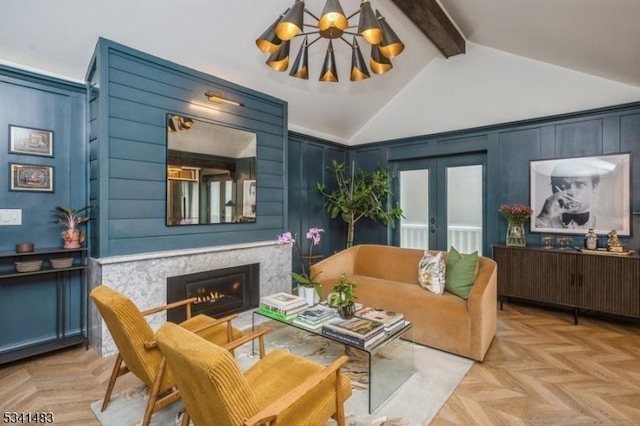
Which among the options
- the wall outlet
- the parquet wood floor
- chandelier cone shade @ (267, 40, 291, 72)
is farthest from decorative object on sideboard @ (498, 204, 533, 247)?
the wall outlet

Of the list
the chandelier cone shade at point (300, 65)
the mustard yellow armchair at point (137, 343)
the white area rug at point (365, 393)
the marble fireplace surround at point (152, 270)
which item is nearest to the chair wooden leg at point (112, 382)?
the white area rug at point (365, 393)

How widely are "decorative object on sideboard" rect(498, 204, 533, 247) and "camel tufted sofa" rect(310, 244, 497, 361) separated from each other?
4.35ft

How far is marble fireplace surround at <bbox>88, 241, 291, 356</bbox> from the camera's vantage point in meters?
2.77

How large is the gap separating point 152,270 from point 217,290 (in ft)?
2.51

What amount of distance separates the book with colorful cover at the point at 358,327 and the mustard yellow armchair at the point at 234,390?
1.42ft

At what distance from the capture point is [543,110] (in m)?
4.14

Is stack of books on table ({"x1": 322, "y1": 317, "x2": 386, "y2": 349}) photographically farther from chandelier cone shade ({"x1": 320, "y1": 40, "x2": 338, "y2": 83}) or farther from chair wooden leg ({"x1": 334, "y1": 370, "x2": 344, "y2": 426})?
chandelier cone shade ({"x1": 320, "y1": 40, "x2": 338, "y2": 83})

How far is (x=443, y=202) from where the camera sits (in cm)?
518

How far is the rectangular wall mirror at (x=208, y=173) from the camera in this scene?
3236 mm

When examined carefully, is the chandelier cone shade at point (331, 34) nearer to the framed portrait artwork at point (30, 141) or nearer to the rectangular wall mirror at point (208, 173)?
the rectangular wall mirror at point (208, 173)

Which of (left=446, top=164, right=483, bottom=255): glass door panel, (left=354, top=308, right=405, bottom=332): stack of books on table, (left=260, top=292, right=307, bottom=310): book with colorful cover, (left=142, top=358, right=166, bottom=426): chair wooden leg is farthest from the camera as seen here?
(left=446, top=164, right=483, bottom=255): glass door panel

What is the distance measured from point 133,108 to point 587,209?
16.7 feet

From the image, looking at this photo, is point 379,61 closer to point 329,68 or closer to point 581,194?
point 329,68

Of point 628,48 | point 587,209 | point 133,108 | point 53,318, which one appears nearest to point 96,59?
point 133,108
